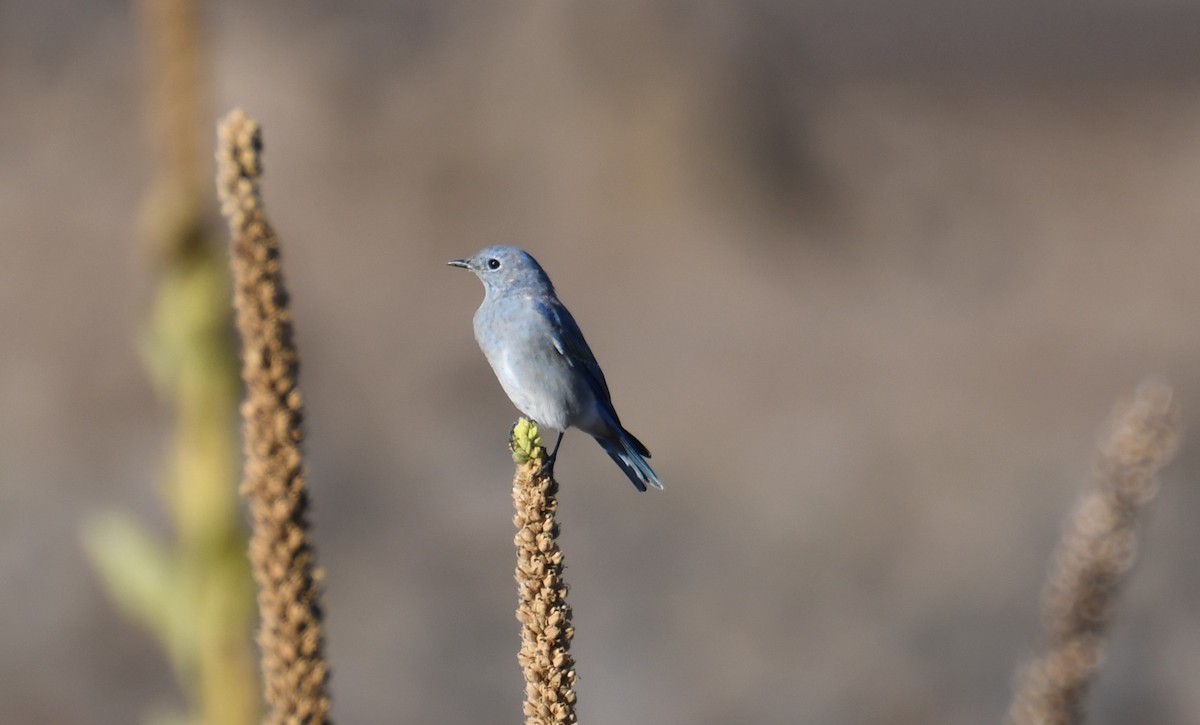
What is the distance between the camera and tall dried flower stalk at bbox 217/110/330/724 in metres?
1.81

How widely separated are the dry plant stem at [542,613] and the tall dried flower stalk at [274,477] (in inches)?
16.6

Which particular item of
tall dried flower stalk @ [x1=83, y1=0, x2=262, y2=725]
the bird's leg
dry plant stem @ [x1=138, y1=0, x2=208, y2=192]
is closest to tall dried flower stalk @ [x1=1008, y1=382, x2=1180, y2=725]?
the bird's leg

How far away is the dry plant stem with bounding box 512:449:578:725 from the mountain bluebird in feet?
10.3

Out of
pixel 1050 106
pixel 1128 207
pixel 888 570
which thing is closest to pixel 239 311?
pixel 888 570

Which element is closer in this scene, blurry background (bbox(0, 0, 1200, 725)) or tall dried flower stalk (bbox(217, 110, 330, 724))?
tall dried flower stalk (bbox(217, 110, 330, 724))

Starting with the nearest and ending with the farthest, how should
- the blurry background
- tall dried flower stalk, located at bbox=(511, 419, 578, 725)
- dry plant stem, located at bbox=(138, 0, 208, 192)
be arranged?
dry plant stem, located at bbox=(138, 0, 208, 192), tall dried flower stalk, located at bbox=(511, 419, 578, 725), the blurry background

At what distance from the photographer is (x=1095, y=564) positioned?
2789 millimetres

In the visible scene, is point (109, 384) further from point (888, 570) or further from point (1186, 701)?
point (1186, 701)

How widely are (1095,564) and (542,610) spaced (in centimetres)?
121

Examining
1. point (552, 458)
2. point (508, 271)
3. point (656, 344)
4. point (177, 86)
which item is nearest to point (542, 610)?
point (177, 86)

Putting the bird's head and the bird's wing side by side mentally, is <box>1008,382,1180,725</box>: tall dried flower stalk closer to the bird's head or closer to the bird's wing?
the bird's wing

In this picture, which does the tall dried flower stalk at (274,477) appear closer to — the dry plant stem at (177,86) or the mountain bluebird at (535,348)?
the dry plant stem at (177,86)

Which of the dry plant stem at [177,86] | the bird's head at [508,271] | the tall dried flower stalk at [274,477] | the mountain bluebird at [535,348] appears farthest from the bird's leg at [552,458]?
the dry plant stem at [177,86]

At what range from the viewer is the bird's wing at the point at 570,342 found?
579 centimetres
